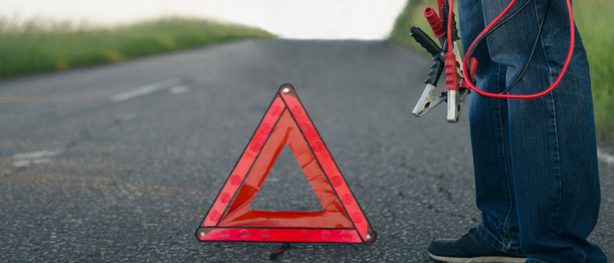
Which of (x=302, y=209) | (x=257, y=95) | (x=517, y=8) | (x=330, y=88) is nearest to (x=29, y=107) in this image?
(x=257, y=95)

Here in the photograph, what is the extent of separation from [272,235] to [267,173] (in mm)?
194

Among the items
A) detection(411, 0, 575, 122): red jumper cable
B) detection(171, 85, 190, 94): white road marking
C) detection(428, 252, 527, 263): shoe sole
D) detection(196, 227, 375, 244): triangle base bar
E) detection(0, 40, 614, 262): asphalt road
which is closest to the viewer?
detection(411, 0, 575, 122): red jumper cable

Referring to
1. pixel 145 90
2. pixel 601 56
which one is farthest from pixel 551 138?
pixel 145 90

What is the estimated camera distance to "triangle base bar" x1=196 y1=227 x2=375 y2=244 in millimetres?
2467

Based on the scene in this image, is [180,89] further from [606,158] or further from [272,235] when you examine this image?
[272,235]

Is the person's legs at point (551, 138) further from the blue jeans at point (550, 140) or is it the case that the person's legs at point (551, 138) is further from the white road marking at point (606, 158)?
the white road marking at point (606, 158)

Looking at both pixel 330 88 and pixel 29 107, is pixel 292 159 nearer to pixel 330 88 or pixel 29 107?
pixel 29 107

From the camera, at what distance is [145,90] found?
830cm

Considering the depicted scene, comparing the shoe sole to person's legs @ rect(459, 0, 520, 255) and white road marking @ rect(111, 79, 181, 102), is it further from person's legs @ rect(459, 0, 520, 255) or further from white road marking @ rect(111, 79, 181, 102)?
white road marking @ rect(111, 79, 181, 102)

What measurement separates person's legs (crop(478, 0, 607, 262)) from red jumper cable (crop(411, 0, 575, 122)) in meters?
0.03

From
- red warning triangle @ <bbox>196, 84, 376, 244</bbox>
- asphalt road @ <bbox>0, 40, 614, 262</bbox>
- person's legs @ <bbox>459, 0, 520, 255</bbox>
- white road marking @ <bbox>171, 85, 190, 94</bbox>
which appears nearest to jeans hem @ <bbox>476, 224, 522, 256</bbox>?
person's legs @ <bbox>459, 0, 520, 255</bbox>

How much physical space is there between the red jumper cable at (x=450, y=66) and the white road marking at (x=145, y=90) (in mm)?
5766

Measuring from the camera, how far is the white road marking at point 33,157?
164 inches

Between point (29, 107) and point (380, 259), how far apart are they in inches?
203
